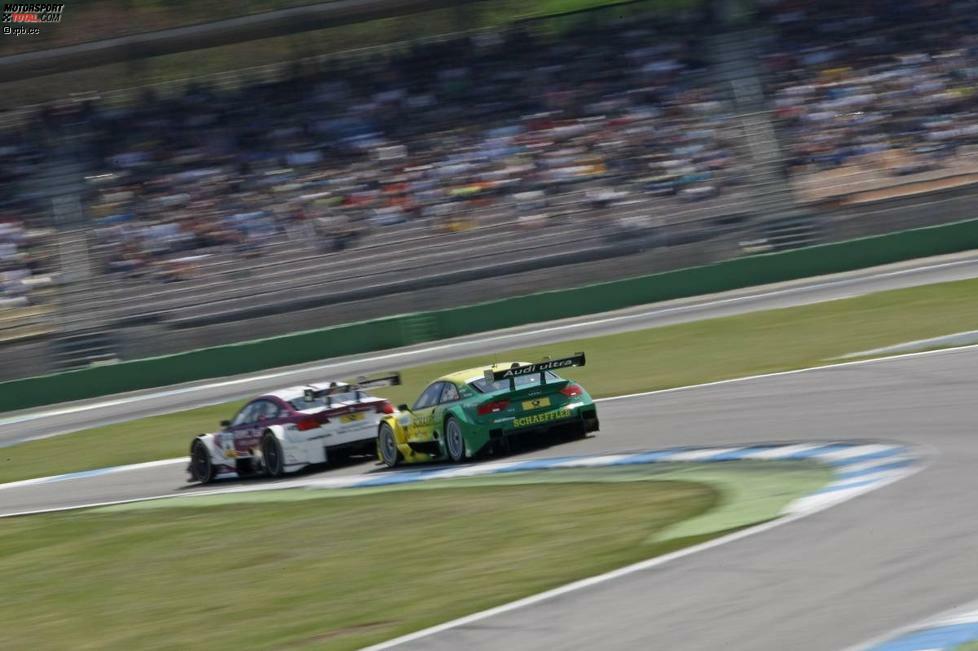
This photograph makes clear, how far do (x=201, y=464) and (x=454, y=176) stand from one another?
13.9 metres

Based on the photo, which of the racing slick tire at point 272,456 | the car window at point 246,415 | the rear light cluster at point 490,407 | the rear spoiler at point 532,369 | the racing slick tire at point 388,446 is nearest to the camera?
the rear spoiler at point 532,369

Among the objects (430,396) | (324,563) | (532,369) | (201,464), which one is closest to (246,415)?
(201,464)

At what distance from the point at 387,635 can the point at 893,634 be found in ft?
7.67

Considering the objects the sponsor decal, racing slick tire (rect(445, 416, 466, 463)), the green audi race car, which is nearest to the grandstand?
the green audi race car

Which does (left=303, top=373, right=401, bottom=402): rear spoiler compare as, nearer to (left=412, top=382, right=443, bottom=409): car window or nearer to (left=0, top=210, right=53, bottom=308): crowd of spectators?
(left=412, top=382, right=443, bottom=409): car window

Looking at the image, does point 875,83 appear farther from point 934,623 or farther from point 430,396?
point 934,623

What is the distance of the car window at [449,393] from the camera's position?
1214 centimetres

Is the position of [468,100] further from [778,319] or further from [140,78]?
[778,319]

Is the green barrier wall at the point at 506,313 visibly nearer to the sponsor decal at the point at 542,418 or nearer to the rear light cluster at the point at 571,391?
the rear light cluster at the point at 571,391

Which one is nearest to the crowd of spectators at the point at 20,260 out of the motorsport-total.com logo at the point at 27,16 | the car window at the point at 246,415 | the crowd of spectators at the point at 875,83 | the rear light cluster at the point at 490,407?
the motorsport-total.com logo at the point at 27,16

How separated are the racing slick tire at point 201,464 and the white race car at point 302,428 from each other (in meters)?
0.21

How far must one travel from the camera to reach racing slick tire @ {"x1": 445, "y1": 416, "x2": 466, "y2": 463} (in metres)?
12.0

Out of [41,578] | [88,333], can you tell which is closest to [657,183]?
[88,333]

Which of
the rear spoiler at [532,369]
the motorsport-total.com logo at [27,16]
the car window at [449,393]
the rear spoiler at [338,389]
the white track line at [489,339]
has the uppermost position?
the motorsport-total.com logo at [27,16]
